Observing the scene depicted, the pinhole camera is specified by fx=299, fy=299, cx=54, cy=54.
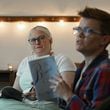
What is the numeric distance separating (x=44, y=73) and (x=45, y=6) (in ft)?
11.9

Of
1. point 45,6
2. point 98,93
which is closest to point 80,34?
point 98,93

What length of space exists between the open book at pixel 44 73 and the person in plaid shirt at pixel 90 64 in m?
0.14

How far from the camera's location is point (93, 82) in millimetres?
1299

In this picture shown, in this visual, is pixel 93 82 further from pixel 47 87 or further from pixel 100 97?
pixel 47 87

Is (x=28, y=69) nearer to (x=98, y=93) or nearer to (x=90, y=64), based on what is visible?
(x=90, y=64)

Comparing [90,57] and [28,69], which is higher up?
[90,57]

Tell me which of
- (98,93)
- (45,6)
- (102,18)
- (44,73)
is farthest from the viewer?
(45,6)

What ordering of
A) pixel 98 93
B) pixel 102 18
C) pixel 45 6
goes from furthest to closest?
pixel 45 6 < pixel 102 18 < pixel 98 93

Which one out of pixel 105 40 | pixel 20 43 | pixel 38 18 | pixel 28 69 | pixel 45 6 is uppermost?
pixel 45 6

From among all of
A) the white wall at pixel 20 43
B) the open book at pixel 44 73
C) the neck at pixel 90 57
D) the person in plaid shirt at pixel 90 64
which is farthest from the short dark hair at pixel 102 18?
the white wall at pixel 20 43

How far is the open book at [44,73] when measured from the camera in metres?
1.57

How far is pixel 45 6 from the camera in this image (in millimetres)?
5105

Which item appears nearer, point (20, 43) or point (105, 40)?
point (105, 40)

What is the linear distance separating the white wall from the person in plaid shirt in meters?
4.49
